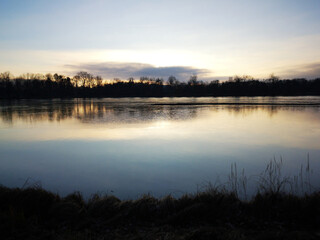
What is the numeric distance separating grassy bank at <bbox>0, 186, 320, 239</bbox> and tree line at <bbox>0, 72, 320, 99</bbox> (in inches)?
3016

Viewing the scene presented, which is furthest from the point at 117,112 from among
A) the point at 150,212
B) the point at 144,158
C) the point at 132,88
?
the point at 132,88

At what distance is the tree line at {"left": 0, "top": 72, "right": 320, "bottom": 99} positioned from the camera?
7406 centimetres

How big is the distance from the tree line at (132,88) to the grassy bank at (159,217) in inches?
3016

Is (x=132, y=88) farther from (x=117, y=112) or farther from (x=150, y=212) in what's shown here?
(x=150, y=212)

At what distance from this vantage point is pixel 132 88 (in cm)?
9262

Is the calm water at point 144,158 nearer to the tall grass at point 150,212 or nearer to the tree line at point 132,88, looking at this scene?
the tall grass at point 150,212

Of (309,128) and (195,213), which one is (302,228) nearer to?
(195,213)

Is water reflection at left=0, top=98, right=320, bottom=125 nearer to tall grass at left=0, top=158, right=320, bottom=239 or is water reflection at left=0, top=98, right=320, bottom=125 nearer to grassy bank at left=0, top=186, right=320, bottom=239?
tall grass at left=0, top=158, right=320, bottom=239

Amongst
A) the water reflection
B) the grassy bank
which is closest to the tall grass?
the grassy bank

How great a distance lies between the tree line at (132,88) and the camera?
74062 millimetres

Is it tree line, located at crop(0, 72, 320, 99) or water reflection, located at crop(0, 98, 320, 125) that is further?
tree line, located at crop(0, 72, 320, 99)

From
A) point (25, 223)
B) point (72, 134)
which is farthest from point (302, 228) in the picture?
point (72, 134)

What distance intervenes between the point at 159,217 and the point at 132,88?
3586 inches

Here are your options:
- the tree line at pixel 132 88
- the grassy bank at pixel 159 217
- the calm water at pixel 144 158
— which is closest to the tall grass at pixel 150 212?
the grassy bank at pixel 159 217
